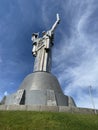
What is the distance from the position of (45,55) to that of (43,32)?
371cm

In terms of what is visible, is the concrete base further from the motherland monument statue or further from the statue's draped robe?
the statue's draped robe

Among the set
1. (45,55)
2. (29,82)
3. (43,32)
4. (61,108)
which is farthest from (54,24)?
(61,108)

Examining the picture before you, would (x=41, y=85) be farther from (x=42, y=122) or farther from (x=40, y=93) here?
(x=42, y=122)

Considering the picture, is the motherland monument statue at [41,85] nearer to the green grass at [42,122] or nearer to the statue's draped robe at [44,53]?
the statue's draped robe at [44,53]

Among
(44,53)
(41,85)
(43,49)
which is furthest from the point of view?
(43,49)

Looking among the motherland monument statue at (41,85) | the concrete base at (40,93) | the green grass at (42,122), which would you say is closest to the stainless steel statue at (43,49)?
the motherland monument statue at (41,85)

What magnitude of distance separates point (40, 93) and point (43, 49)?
7555mm

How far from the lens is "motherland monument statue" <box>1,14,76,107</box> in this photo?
61.0 feet

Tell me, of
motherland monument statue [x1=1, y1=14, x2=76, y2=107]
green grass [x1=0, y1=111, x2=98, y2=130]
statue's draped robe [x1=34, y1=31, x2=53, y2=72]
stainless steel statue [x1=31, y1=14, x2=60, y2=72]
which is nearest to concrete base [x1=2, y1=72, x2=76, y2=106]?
motherland monument statue [x1=1, y1=14, x2=76, y2=107]

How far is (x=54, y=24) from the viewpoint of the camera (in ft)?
85.4

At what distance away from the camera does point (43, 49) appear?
979 inches

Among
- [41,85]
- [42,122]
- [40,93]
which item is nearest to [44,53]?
[41,85]

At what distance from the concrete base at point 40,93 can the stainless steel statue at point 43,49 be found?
171 cm

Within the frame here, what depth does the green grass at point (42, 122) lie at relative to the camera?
10.8 m
